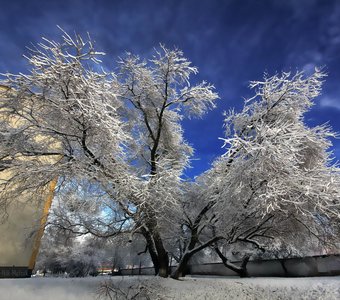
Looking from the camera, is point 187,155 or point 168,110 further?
point 187,155

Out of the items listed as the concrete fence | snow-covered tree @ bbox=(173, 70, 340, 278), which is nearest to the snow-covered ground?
snow-covered tree @ bbox=(173, 70, 340, 278)

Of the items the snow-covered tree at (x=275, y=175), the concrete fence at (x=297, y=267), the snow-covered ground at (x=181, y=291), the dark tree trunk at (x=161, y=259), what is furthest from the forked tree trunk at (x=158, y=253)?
the concrete fence at (x=297, y=267)

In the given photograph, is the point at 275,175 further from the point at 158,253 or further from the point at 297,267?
the point at 297,267

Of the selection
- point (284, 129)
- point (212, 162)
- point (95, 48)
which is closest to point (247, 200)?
point (284, 129)

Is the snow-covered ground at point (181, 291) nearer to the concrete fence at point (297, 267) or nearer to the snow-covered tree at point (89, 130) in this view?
the snow-covered tree at point (89, 130)

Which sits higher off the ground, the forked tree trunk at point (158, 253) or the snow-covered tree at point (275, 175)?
the snow-covered tree at point (275, 175)

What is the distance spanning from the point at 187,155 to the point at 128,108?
394cm

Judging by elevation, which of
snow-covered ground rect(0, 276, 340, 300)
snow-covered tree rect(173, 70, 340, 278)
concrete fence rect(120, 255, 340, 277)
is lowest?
snow-covered ground rect(0, 276, 340, 300)

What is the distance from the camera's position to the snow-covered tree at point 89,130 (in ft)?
26.7

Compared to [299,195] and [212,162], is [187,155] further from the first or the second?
[299,195]

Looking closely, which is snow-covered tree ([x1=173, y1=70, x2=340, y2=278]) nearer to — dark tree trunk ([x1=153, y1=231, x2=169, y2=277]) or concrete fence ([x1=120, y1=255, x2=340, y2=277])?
dark tree trunk ([x1=153, y1=231, x2=169, y2=277])

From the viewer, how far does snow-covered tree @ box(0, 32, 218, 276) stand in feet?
26.7

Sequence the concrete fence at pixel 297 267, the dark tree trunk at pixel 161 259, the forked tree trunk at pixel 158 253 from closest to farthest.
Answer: the forked tree trunk at pixel 158 253 < the dark tree trunk at pixel 161 259 < the concrete fence at pixel 297 267

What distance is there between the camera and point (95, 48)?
842 cm
